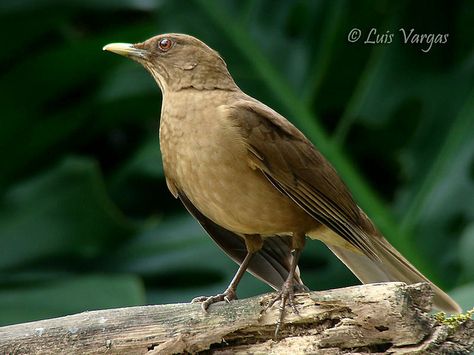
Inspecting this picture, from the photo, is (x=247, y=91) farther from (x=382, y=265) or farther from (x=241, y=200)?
(x=241, y=200)

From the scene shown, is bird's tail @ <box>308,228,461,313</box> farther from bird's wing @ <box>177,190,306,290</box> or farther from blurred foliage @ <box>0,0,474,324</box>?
blurred foliage @ <box>0,0,474,324</box>

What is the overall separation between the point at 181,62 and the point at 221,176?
2.52ft

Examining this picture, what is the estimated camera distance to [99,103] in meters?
6.70

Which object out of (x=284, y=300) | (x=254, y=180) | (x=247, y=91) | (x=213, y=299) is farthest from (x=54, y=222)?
(x=284, y=300)

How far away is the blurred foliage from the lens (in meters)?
6.27

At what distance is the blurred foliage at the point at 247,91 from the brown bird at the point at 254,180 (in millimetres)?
1868

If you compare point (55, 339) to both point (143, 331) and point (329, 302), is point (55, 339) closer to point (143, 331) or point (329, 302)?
point (143, 331)

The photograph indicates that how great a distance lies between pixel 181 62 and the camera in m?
4.45

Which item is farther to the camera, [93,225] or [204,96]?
[93,225]

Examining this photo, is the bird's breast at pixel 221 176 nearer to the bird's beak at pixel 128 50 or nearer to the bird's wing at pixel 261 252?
the bird's wing at pixel 261 252

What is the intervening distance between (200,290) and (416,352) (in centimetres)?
319

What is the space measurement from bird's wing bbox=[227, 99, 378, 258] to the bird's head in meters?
0.29

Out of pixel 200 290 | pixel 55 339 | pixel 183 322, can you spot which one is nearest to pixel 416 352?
pixel 183 322

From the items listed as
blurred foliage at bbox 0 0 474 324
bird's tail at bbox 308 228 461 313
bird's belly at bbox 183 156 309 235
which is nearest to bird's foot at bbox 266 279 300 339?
bird's belly at bbox 183 156 309 235
